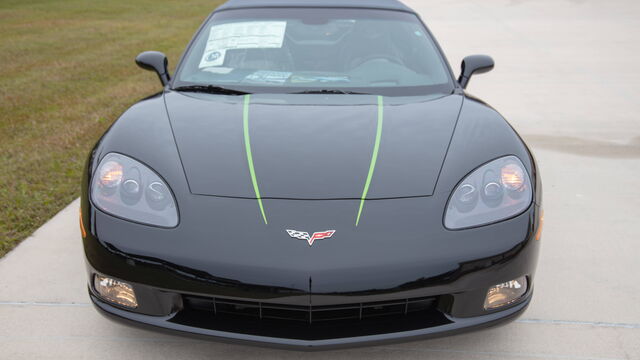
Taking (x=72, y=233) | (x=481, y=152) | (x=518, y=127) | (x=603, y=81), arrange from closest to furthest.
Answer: (x=481, y=152)
(x=72, y=233)
(x=518, y=127)
(x=603, y=81)

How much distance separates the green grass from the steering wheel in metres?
2.02

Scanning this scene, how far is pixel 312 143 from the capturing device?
2.38 metres

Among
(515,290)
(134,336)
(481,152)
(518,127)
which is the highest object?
(481,152)

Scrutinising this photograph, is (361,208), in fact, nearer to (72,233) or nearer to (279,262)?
(279,262)

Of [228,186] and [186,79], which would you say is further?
[186,79]

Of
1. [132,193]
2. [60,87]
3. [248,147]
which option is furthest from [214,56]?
[60,87]

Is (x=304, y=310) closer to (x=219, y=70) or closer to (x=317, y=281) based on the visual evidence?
(x=317, y=281)

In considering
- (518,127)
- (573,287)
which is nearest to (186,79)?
(573,287)

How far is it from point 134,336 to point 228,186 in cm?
76

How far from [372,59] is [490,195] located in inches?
53.7

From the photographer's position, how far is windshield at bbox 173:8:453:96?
3.08m

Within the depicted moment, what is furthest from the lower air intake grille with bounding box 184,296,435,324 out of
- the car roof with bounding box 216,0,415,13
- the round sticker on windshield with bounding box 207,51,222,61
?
the car roof with bounding box 216,0,415,13

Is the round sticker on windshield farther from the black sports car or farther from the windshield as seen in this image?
the black sports car

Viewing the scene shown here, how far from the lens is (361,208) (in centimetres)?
205
